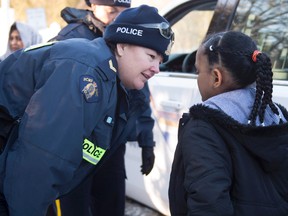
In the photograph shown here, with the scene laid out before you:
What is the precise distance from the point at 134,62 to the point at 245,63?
0.41 meters

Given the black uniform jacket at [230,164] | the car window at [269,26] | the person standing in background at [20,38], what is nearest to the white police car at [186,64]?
the car window at [269,26]

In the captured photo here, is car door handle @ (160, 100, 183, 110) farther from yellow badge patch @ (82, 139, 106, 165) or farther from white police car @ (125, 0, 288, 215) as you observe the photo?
yellow badge patch @ (82, 139, 106, 165)

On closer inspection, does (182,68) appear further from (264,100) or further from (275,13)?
(264,100)

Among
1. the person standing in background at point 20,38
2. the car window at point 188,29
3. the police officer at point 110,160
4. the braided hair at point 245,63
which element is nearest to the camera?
the braided hair at point 245,63

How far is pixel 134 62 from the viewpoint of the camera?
1576 mm

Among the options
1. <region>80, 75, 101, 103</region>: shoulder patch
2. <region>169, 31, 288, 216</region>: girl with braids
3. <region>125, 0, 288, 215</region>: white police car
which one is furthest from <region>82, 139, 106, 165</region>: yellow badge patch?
<region>125, 0, 288, 215</region>: white police car

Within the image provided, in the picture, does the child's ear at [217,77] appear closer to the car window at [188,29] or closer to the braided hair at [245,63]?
the braided hair at [245,63]

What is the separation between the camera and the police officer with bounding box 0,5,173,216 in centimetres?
127

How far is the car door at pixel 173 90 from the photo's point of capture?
2.62m

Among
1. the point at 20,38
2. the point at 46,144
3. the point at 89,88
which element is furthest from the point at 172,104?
the point at 20,38

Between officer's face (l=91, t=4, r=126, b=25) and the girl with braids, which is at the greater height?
officer's face (l=91, t=4, r=126, b=25)

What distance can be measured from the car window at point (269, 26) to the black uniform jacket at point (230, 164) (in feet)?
3.12

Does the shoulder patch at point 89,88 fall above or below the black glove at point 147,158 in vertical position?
above

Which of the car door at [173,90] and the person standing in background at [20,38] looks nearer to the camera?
the car door at [173,90]
